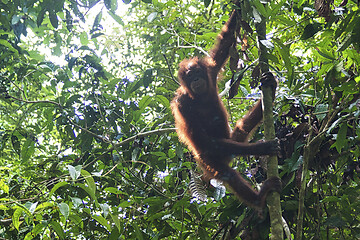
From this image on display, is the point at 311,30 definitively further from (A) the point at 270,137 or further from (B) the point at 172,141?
(B) the point at 172,141

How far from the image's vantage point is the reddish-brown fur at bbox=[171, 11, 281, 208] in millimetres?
3295

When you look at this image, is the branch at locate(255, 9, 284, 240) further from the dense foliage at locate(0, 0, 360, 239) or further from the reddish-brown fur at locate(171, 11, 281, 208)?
the reddish-brown fur at locate(171, 11, 281, 208)

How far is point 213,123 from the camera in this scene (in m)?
4.02

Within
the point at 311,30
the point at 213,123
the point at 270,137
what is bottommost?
the point at 270,137

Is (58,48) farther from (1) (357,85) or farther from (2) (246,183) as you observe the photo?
(1) (357,85)

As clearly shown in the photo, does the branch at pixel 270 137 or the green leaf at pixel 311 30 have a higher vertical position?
the green leaf at pixel 311 30

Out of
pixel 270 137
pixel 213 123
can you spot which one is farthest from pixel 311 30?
pixel 213 123

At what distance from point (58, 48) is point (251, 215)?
304cm

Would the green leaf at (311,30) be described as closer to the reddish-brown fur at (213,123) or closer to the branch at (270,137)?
the branch at (270,137)

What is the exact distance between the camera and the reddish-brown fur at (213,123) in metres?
3.29

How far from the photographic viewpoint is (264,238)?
303cm

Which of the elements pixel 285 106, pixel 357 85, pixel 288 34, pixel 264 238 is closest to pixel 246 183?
pixel 264 238

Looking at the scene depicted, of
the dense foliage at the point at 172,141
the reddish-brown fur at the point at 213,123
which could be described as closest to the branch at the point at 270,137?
the dense foliage at the point at 172,141

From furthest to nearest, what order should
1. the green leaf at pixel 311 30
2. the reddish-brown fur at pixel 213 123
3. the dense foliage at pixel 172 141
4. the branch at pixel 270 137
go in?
the reddish-brown fur at pixel 213 123
the dense foliage at pixel 172 141
the green leaf at pixel 311 30
the branch at pixel 270 137
